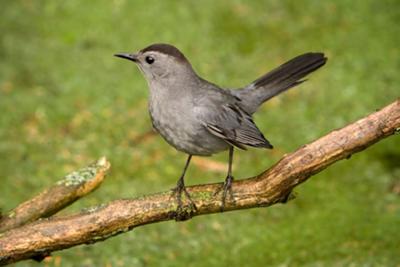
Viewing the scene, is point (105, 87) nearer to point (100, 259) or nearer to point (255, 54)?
point (255, 54)

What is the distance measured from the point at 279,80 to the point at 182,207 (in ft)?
5.24

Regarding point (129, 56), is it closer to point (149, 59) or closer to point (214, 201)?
point (149, 59)

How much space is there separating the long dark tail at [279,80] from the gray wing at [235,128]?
0.32m

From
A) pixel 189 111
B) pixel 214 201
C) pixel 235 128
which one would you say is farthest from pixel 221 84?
pixel 214 201

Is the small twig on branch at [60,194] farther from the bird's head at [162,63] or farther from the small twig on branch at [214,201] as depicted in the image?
the bird's head at [162,63]

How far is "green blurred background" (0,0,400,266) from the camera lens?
6.01 metres

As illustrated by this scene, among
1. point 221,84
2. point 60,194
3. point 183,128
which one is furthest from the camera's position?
point 221,84

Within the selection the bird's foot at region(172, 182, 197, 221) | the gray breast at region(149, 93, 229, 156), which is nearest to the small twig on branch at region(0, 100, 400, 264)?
the bird's foot at region(172, 182, 197, 221)

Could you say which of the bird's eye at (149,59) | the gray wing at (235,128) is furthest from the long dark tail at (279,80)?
the bird's eye at (149,59)

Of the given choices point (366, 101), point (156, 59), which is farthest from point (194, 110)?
point (366, 101)

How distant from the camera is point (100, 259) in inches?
230

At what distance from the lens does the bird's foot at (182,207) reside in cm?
442

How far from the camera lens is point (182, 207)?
4414 millimetres

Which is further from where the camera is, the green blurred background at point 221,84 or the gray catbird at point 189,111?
the green blurred background at point 221,84
